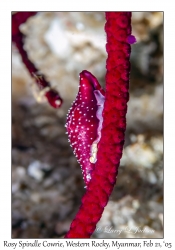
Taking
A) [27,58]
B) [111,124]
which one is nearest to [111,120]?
[111,124]

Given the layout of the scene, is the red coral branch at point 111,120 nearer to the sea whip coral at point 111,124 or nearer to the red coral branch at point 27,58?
the sea whip coral at point 111,124

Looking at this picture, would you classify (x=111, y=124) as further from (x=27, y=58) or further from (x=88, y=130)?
(x=27, y=58)

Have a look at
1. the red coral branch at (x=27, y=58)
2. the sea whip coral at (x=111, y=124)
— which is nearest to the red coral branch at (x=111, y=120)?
the sea whip coral at (x=111, y=124)

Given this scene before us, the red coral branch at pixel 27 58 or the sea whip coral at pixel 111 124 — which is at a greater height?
the red coral branch at pixel 27 58
